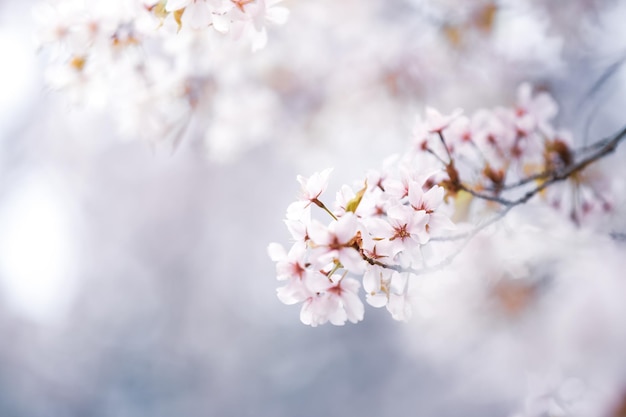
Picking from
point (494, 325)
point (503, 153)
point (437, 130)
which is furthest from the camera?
point (494, 325)

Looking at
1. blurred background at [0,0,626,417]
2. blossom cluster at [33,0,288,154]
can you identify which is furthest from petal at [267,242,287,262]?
blurred background at [0,0,626,417]

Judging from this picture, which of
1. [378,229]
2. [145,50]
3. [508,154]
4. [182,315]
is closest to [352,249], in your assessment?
[378,229]

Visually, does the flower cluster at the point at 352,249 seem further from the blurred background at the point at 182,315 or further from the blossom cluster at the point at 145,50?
the blurred background at the point at 182,315

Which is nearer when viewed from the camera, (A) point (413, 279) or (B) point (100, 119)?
(A) point (413, 279)

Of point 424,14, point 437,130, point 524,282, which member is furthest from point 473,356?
point 437,130

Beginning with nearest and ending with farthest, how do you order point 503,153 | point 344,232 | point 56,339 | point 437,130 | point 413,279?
point 344,232 → point 413,279 → point 437,130 → point 503,153 → point 56,339

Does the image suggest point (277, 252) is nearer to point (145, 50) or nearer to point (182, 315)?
point (145, 50)

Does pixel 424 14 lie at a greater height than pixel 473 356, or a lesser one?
greater

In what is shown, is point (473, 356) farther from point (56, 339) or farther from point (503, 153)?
point (56, 339)

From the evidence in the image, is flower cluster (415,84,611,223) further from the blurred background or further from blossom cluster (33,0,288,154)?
the blurred background

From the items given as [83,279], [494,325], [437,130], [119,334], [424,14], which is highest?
[83,279]

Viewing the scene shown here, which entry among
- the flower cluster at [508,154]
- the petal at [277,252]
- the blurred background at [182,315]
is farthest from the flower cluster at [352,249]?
the blurred background at [182,315]
